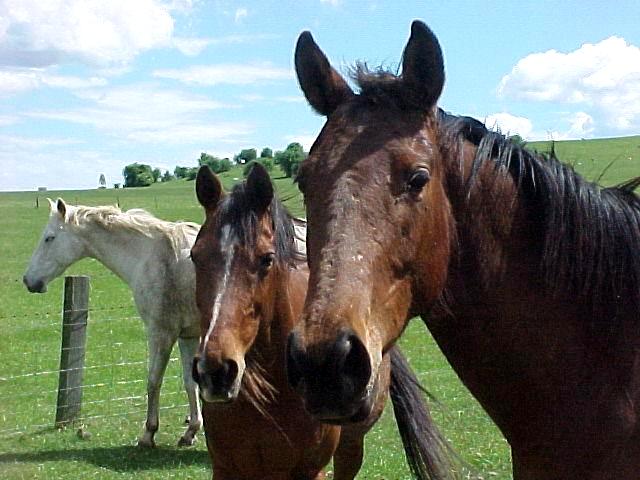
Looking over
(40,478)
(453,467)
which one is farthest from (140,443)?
(453,467)

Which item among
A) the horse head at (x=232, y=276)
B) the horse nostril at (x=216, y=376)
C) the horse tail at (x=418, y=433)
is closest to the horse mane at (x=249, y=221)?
the horse head at (x=232, y=276)

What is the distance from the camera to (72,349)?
356 inches

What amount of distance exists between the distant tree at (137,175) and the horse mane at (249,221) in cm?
8264

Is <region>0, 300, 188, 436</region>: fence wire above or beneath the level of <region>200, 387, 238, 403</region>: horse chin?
beneath

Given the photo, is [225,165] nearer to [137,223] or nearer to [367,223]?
[137,223]

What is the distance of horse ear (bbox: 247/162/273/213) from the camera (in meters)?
4.38

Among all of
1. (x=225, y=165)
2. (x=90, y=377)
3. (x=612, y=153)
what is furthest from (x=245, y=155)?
(x=90, y=377)

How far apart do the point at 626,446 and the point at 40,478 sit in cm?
596

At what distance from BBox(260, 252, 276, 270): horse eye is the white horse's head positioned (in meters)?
5.66

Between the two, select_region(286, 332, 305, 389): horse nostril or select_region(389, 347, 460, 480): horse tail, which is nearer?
select_region(286, 332, 305, 389): horse nostril

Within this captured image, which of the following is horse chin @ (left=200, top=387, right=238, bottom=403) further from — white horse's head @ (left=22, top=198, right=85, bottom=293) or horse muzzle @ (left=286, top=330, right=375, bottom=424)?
white horse's head @ (left=22, top=198, right=85, bottom=293)

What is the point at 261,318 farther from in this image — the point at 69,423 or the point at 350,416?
the point at 69,423

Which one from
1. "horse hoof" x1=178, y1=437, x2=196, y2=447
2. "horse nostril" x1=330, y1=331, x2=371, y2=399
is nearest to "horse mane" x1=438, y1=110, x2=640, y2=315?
"horse nostril" x1=330, y1=331, x2=371, y2=399

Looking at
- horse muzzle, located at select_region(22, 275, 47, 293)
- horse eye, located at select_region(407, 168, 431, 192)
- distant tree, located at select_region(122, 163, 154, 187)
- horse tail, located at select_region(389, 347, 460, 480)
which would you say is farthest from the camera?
distant tree, located at select_region(122, 163, 154, 187)
